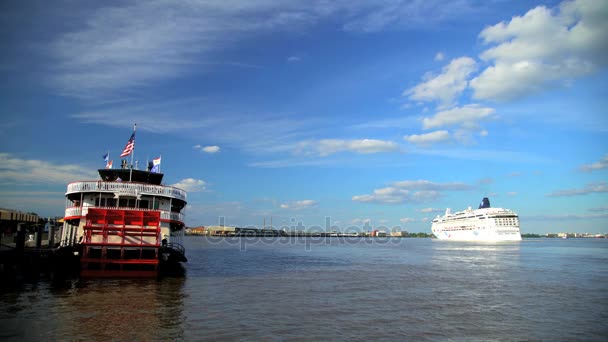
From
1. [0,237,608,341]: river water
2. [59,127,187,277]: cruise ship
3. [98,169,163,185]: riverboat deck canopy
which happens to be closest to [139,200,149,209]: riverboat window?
[59,127,187,277]: cruise ship

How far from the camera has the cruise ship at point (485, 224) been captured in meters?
132

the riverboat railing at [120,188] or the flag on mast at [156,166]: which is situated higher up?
the flag on mast at [156,166]

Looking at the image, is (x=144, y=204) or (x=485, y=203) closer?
(x=144, y=204)

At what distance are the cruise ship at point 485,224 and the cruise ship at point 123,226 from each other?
413 ft

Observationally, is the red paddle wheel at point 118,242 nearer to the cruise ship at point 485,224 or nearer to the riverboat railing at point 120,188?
the riverboat railing at point 120,188

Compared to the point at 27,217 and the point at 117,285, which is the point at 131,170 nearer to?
the point at 117,285

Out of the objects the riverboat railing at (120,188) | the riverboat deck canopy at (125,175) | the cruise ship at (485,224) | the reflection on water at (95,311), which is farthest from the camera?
the cruise ship at (485,224)

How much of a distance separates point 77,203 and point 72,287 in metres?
9.81

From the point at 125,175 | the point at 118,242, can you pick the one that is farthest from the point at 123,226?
the point at 125,175

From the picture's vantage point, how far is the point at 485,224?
13538 cm

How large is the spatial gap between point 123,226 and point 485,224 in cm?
13324

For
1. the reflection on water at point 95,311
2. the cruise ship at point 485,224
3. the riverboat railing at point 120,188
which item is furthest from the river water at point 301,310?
the cruise ship at point 485,224

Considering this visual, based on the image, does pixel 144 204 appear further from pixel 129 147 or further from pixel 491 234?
pixel 491 234

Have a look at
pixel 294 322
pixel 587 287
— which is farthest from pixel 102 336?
pixel 587 287
